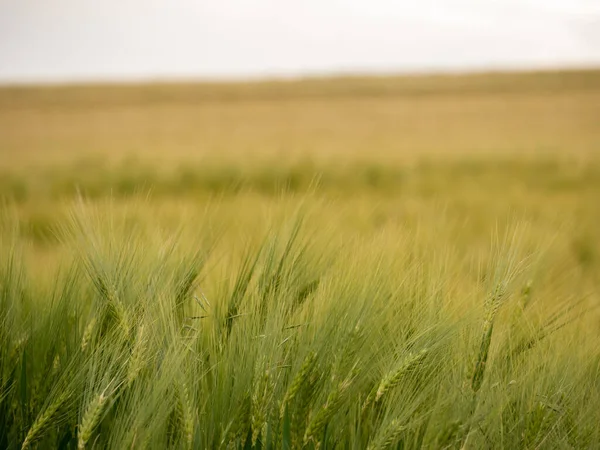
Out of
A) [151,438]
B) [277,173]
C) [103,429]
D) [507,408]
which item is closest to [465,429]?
[507,408]

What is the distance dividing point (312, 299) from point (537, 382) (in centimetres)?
44

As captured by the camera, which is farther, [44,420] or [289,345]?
[289,345]

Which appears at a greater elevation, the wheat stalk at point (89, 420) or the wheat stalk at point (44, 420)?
the wheat stalk at point (89, 420)

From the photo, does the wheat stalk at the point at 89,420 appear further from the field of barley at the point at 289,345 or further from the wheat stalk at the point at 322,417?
the wheat stalk at the point at 322,417

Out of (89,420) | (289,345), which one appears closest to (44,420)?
(89,420)

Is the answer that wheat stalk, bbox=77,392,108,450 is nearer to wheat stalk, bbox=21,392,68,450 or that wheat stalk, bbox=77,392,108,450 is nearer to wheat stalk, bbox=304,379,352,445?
wheat stalk, bbox=21,392,68,450

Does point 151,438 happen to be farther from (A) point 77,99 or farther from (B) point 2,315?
(A) point 77,99

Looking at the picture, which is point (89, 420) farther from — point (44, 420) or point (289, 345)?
point (289, 345)

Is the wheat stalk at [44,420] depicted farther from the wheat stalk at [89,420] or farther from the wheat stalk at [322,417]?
the wheat stalk at [322,417]

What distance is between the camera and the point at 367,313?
3.28 ft

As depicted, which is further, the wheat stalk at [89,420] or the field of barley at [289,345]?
the field of barley at [289,345]

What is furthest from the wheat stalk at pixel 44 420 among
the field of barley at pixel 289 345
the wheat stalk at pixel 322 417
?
the wheat stalk at pixel 322 417

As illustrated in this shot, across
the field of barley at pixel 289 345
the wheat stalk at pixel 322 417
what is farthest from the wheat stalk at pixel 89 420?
the wheat stalk at pixel 322 417

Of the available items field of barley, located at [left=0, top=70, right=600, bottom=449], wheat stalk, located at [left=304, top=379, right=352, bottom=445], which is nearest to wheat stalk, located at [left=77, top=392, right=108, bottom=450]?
field of barley, located at [left=0, top=70, right=600, bottom=449]
